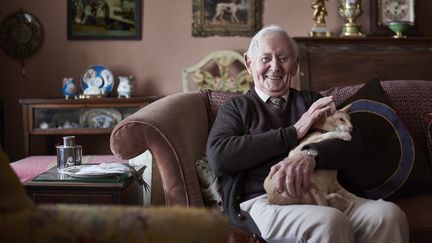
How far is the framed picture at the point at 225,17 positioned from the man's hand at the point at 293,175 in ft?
7.84

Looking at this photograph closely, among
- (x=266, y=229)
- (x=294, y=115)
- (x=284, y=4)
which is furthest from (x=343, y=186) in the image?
(x=284, y=4)

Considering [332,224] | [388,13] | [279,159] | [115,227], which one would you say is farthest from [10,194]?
[388,13]

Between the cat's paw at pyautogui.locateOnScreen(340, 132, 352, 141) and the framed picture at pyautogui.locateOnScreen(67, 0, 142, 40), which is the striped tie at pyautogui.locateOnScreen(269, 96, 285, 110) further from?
the framed picture at pyautogui.locateOnScreen(67, 0, 142, 40)

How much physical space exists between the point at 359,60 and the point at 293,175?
2216 mm

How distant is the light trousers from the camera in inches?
54.6

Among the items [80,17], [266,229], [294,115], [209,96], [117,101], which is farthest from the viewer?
[80,17]

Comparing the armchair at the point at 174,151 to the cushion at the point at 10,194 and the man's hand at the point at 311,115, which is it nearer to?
the man's hand at the point at 311,115

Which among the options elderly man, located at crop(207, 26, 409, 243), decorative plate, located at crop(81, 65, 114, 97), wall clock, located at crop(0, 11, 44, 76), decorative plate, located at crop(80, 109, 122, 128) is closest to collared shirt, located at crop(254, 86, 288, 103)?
elderly man, located at crop(207, 26, 409, 243)

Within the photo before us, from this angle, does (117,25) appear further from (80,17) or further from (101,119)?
(101,119)

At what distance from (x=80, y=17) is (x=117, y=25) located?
0.94 feet

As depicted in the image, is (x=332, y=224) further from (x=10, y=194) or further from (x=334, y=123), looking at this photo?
(x=10, y=194)

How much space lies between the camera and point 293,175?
58.8 inches

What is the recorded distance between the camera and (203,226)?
30.0 inches

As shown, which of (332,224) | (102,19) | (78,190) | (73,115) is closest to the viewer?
(332,224)
